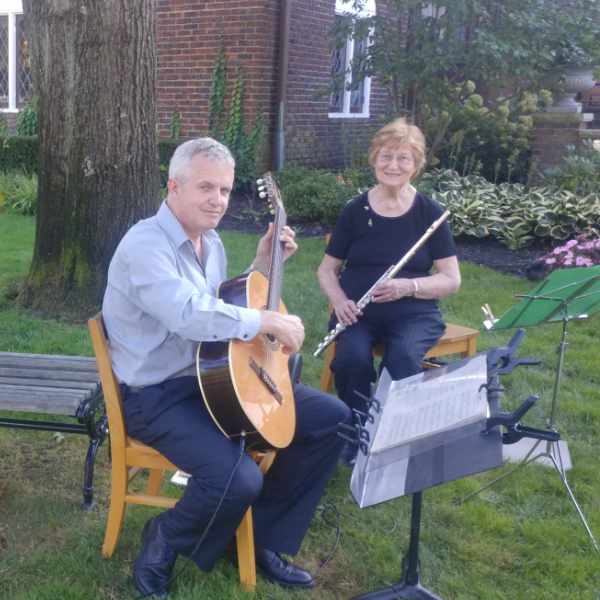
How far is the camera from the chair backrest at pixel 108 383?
258cm

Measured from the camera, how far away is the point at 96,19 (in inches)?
185

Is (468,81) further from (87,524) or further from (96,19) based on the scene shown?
(87,524)

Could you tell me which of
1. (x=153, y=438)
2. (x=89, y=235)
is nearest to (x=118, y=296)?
(x=153, y=438)

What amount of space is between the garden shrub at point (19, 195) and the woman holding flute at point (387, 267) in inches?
241

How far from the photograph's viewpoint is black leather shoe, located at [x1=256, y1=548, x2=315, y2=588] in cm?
274

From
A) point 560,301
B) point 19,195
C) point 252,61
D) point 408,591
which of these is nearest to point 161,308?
point 408,591

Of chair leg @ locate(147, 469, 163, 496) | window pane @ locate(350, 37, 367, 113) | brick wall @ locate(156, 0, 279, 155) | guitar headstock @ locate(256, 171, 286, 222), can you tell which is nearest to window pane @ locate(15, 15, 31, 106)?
brick wall @ locate(156, 0, 279, 155)

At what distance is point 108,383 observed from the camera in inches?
103

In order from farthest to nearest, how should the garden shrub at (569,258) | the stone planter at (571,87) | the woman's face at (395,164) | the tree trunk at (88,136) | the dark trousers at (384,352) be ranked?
the stone planter at (571,87), the garden shrub at (569,258), the tree trunk at (88,136), the woman's face at (395,164), the dark trousers at (384,352)

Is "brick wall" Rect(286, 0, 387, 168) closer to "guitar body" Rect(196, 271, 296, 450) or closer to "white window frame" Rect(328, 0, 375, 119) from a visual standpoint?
"white window frame" Rect(328, 0, 375, 119)

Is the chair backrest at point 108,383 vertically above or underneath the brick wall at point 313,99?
underneath

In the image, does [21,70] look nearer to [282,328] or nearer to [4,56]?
[4,56]

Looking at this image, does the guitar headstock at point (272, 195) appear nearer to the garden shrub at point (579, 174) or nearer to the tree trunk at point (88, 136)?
the tree trunk at point (88, 136)

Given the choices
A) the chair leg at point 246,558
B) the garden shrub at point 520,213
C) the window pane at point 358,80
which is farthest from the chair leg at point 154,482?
→ the window pane at point 358,80
